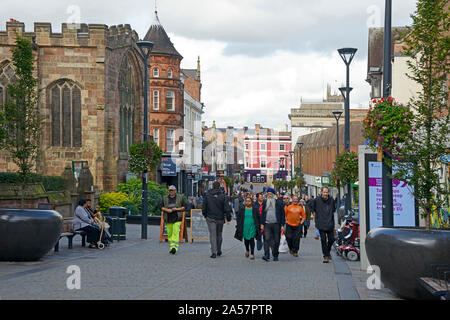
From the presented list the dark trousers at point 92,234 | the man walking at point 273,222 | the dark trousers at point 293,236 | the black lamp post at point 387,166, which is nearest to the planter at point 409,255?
the black lamp post at point 387,166

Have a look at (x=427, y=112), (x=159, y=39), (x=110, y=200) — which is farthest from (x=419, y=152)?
(x=159, y=39)

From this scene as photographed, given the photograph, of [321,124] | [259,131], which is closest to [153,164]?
[321,124]

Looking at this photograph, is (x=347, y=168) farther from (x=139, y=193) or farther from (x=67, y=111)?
(x=67, y=111)

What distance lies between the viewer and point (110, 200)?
35.3m

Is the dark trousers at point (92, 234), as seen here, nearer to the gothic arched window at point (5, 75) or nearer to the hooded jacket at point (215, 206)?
the hooded jacket at point (215, 206)

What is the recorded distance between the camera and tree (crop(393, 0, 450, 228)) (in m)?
10.7

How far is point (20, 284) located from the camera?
10.9 meters

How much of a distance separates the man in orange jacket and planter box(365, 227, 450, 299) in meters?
7.37

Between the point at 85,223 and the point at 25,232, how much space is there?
4576mm

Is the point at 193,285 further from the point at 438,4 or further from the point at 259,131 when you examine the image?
the point at 259,131

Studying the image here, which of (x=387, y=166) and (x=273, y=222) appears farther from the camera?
(x=273, y=222)

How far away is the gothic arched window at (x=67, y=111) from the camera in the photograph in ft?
125

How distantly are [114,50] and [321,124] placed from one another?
309 ft

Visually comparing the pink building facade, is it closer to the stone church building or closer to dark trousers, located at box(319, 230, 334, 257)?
the stone church building
